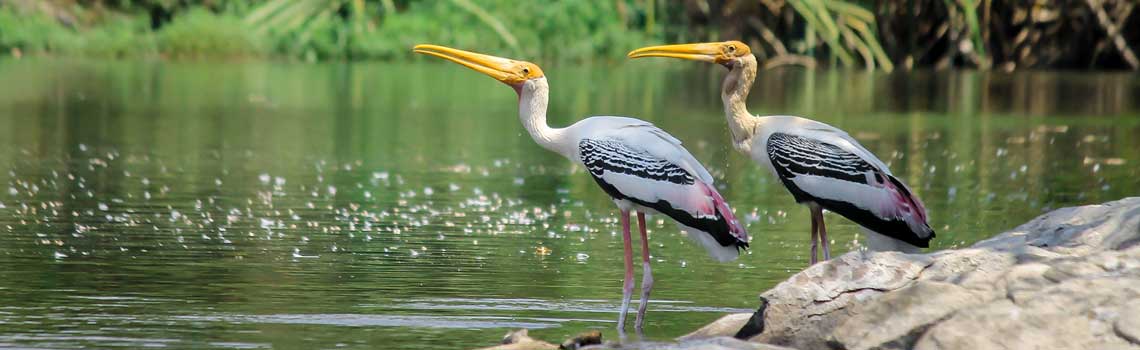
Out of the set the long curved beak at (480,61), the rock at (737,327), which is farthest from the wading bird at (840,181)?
the rock at (737,327)

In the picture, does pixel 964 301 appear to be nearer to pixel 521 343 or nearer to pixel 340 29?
pixel 521 343

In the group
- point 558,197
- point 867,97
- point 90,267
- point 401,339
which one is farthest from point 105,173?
point 867,97

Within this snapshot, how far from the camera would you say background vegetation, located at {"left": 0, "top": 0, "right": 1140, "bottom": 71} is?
130ft

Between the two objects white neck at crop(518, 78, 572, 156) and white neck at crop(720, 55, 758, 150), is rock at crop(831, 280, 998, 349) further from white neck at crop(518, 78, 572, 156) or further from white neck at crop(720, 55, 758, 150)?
white neck at crop(720, 55, 758, 150)

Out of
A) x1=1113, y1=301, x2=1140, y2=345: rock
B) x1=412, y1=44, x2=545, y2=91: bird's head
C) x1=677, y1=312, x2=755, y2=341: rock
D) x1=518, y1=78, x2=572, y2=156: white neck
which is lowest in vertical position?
x1=677, y1=312, x2=755, y2=341: rock

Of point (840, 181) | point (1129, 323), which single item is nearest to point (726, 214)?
point (840, 181)

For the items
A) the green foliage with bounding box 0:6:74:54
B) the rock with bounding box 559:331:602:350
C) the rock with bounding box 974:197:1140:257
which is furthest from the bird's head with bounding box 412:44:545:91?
the green foliage with bounding box 0:6:74:54

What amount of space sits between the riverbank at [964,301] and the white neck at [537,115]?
127 centimetres

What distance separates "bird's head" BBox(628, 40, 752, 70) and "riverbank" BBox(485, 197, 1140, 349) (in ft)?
5.95

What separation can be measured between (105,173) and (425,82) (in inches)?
680

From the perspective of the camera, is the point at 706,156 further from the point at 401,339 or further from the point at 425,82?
the point at 425,82

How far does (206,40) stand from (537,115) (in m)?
33.4

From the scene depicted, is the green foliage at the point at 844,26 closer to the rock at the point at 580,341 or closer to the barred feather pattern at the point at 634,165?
the barred feather pattern at the point at 634,165

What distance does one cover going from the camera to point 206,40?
41156 mm
